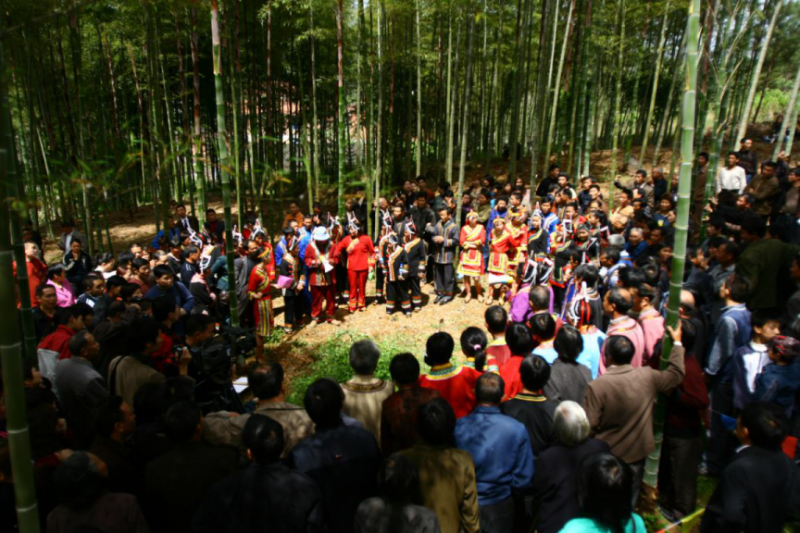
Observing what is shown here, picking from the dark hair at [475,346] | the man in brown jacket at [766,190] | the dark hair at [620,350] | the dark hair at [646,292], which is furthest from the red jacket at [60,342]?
the man in brown jacket at [766,190]

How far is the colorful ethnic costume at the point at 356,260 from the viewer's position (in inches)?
275

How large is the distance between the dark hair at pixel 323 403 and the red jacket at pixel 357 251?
4.82 meters

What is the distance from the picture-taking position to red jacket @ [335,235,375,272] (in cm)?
698

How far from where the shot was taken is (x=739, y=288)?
3.36 metres

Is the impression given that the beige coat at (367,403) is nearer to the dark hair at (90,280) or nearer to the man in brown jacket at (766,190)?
the dark hair at (90,280)

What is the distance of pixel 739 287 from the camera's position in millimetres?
3361

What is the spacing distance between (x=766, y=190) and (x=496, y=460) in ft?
19.3

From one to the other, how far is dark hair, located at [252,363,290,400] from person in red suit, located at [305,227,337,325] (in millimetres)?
4258

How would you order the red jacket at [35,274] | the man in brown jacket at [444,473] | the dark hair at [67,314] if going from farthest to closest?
1. the red jacket at [35,274]
2. the dark hair at [67,314]
3. the man in brown jacket at [444,473]

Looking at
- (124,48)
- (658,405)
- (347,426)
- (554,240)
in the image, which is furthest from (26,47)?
(658,405)

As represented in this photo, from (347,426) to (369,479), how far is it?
0.25 meters

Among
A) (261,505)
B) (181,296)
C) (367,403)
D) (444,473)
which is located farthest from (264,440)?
(181,296)

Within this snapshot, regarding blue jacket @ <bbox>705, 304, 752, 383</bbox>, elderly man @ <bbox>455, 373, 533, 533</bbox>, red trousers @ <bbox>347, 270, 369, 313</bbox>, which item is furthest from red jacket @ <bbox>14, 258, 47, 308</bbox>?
blue jacket @ <bbox>705, 304, 752, 383</bbox>

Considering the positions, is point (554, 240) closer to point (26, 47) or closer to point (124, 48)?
point (26, 47)
